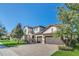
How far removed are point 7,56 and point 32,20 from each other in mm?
871

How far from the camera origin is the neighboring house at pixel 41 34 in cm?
633

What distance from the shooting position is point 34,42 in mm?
6430

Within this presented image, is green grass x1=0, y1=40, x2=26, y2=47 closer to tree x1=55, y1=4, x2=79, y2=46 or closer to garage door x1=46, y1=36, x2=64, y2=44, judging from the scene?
garage door x1=46, y1=36, x2=64, y2=44

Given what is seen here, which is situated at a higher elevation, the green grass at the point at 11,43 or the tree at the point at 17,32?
the tree at the point at 17,32

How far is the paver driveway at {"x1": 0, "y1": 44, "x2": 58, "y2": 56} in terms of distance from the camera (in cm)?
629

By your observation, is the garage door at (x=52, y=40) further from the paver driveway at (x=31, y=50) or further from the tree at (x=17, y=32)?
the tree at (x=17, y=32)

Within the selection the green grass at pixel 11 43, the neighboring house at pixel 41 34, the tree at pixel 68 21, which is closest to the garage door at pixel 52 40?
the neighboring house at pixel 41 34

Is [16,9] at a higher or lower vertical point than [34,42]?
higher

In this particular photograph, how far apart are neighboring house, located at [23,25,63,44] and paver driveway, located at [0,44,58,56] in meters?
0.10

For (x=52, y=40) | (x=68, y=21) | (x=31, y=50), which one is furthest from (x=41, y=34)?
(x=68, y=21)

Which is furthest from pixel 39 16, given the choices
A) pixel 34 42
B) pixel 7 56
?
pixel 7 56

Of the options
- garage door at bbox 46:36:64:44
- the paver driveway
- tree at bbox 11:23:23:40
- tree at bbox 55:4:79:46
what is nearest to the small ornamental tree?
tree at bbox 11:23:23:40

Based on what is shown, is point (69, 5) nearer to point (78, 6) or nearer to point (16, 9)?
point (78, 6)

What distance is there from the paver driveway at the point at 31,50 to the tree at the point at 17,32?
23 centimetres
